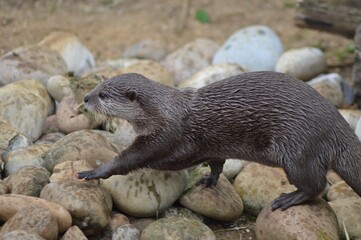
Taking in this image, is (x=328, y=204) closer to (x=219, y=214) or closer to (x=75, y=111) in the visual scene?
(x=219, y=214)

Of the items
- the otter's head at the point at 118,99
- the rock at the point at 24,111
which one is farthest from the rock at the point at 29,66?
the otter's head at the point at 118,99

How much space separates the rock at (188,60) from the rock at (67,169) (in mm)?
1983

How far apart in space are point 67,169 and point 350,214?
4.51ft

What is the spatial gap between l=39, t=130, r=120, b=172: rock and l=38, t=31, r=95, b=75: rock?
1.74 metres

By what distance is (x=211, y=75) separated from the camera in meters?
5.00

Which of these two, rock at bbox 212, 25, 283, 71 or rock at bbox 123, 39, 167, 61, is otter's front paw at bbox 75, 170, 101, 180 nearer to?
rock at bbox 212, 25, 283, 71

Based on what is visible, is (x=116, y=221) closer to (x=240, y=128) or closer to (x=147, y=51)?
(x=240, y=128)

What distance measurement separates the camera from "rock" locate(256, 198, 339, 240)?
3229 mm

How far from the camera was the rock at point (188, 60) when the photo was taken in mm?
5602

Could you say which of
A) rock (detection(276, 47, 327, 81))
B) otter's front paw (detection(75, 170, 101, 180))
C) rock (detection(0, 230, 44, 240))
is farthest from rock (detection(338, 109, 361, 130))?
rock (detection(0, 230, 44, 240))

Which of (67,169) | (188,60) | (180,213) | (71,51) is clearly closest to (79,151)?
(67,169)

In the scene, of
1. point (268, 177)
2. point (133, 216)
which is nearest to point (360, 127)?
point (268, 177)

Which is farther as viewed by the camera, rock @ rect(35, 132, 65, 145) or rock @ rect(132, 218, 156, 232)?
rock @ rect(35, 132, 65, 145)

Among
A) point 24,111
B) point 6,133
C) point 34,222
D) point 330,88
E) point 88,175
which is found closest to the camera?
point 34,222
